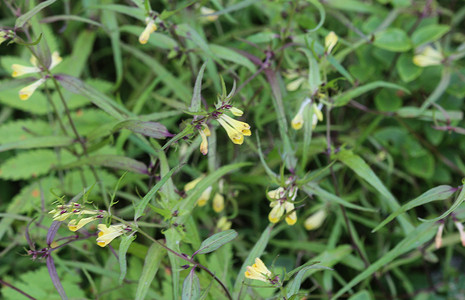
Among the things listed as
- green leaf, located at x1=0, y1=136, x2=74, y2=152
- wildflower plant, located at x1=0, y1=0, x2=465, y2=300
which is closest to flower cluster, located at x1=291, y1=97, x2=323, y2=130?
wildflower plant, located at x1=0, y1=0, x2=465, y2=300

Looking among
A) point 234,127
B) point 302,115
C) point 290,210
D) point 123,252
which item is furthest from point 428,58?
point 123,252

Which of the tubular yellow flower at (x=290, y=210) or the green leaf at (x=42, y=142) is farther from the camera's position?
the green leaf at (x=42, y=142)

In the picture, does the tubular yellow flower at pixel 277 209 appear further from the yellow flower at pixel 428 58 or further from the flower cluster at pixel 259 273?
the yellow flower at pixel 428 58

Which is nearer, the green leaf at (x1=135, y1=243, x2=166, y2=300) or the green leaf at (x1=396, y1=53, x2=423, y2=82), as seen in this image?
the green leaf at (x1=135, y1=243, x2=166, y2=300)

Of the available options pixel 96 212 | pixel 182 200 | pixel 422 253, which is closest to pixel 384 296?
pixel 422 253

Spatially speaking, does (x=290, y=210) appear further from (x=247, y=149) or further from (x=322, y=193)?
(x=247, y=149)

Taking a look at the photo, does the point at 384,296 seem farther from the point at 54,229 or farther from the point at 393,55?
the point at 54,229

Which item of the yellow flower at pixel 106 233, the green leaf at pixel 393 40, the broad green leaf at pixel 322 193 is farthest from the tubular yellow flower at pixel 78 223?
the green leaf at pixel 393 40

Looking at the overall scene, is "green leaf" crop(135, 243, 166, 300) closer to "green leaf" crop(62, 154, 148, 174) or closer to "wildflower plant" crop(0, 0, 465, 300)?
"wildflower plant" crop(0, 0, 465, 300)
